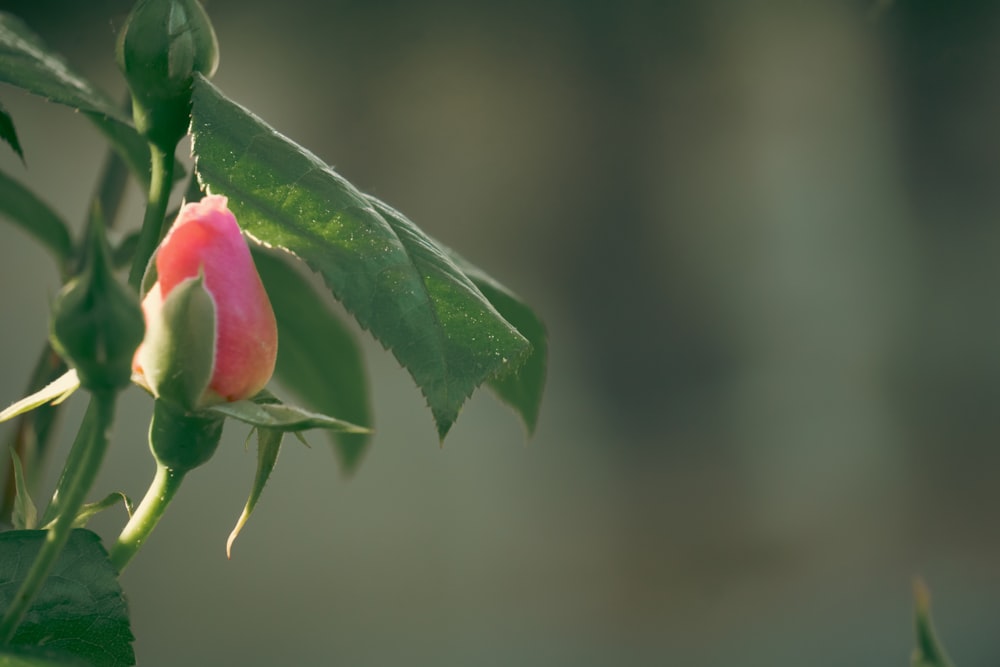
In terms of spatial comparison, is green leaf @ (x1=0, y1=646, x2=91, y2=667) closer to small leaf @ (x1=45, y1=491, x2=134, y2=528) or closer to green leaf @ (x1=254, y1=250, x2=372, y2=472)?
small leaf @ (x1=45, y1=491, x2=134, y2=528)

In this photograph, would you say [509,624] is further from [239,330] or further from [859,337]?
[239,330]

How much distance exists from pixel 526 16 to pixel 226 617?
0.90 m

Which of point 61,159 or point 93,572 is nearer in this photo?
point 93,572

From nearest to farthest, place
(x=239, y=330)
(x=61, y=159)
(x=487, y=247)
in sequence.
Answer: (x=239, y=330)
(x=61, y=159)
(x=487, y=247)

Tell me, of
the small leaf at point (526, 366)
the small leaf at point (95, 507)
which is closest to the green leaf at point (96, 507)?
the small leaf at point (95, 507)

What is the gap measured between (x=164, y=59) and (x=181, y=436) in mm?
65

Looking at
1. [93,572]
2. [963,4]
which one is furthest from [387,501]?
[93,572]

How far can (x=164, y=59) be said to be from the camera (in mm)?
Result: 176

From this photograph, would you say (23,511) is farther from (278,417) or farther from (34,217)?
(34,217)

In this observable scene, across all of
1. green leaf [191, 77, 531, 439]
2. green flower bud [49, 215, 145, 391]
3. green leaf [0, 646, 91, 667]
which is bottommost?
green leaf [0, 646, 91, 667]

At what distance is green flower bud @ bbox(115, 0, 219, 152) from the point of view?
0.17m

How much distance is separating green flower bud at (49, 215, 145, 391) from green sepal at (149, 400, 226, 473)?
4 cm

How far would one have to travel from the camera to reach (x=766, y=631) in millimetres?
1456

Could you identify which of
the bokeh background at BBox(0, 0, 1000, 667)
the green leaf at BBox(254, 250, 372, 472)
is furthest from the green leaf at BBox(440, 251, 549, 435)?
the bokeh background at BBox(0, 0, 1000, 667)
